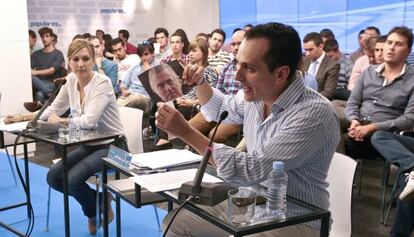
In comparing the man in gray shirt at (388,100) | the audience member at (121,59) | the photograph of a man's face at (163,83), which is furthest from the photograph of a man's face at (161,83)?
the audience member at (121,59)

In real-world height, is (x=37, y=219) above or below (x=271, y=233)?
below

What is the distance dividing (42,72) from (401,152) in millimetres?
5062

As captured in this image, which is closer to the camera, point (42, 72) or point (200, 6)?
point (42, 72)

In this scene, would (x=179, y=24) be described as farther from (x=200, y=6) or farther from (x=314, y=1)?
Result: (x=314, y=1)

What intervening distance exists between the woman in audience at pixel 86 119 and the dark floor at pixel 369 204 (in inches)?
65.9

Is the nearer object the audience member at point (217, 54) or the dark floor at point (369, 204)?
the dark floor at point (369, 204)

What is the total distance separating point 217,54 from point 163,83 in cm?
403

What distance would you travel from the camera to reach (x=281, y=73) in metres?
1.81

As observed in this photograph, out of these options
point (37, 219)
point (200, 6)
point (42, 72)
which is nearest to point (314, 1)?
point (200, 6)

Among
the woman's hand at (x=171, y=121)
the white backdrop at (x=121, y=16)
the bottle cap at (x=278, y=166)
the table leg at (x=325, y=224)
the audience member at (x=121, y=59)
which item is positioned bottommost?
the table leg at (x=325, y=224)

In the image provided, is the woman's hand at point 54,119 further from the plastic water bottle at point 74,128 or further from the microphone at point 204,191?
the microphone at point 204,191

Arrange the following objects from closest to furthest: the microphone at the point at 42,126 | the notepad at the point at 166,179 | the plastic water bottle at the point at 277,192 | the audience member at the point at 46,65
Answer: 1. the plastic water bottle at the point at 277,192
2. the notepad at the point at 166,179
3. the microphone at the point at 42,126
4. the audience member at the point at 46,65

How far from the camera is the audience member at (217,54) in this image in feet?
18.6

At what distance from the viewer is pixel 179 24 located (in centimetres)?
1070
